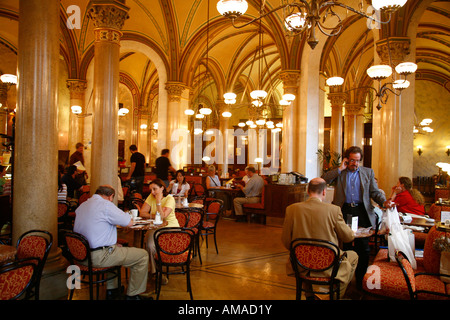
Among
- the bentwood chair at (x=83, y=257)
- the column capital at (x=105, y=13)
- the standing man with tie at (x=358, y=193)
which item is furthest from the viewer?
the column capital at (x=105, y=13)

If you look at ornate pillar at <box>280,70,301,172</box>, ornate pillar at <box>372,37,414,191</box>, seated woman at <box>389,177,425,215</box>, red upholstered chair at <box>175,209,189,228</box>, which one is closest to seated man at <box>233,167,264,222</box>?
ornate pillar at <box>280,70,301,172</box>

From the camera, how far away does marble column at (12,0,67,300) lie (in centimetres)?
372

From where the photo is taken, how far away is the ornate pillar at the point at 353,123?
59.9 feet

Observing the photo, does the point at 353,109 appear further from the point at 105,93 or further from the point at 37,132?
the point at 37,132

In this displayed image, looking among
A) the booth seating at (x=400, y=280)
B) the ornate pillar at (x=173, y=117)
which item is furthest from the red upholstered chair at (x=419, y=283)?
the ornate pillar at (x=173, y=117)

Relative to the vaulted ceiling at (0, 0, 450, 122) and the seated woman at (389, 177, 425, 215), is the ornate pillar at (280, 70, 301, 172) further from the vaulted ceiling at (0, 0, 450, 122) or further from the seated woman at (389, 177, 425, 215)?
the seated woman at (389, 177, 425, 215)

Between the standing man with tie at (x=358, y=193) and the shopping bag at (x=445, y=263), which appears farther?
the standing man with tie at (x=358, y=193)

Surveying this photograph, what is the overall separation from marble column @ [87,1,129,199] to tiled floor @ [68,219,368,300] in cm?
168

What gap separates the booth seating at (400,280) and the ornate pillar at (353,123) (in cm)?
1538

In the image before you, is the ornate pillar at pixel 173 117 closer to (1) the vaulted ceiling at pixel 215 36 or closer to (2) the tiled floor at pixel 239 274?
(1) the vaulted ceiling at pixel 215 36

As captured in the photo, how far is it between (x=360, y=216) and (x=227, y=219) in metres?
5.33

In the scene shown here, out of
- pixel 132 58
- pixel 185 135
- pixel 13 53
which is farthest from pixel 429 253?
pixel 132 58

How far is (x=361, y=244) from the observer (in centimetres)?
410
